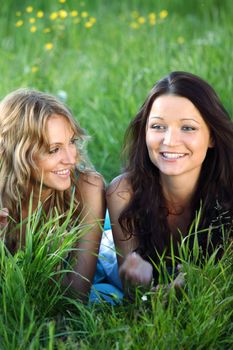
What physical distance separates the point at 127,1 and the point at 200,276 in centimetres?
560

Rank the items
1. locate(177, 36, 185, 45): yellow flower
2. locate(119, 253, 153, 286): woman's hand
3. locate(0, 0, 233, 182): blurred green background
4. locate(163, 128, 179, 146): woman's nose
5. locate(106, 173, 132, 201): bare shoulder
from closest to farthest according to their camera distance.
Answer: locate(119, 253, 153, 286): woman's hand < locate(163, 128, 179, 146): woman's nose < locate(106, 173, 132, 201): bare shoulder < locate(0, 0, 233, 182): blurred green background < locate(177, 36, 185, 45): yellow flower

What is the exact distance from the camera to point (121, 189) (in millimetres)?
3299

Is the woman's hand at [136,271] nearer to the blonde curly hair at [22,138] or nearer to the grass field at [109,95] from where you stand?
the grass field at [109,95]

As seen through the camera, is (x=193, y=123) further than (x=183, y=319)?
Yes

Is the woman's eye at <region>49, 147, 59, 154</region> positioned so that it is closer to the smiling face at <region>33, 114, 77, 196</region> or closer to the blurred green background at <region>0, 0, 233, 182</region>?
the smiling face at <region>33, 114, 77, 196</region>

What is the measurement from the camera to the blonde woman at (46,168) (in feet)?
10.4

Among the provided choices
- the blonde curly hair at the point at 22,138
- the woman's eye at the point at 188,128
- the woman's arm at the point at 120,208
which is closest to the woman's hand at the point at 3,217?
the blonde curly hair at the point at 22,138

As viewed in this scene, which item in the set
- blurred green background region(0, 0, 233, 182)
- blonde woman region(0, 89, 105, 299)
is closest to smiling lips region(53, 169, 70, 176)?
blonde woman region(0, 89, 105, 299)

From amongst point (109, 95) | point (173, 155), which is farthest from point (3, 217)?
point (109, 95)

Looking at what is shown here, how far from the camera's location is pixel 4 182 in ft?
10.8

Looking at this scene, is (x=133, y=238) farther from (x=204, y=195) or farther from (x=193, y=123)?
(x=193, y=123)

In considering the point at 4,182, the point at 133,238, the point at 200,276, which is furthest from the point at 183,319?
the point at 4,182

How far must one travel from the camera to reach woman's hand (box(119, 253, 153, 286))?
9.44ft

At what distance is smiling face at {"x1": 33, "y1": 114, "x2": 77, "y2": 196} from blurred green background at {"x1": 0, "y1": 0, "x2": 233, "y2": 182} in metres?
1.26
